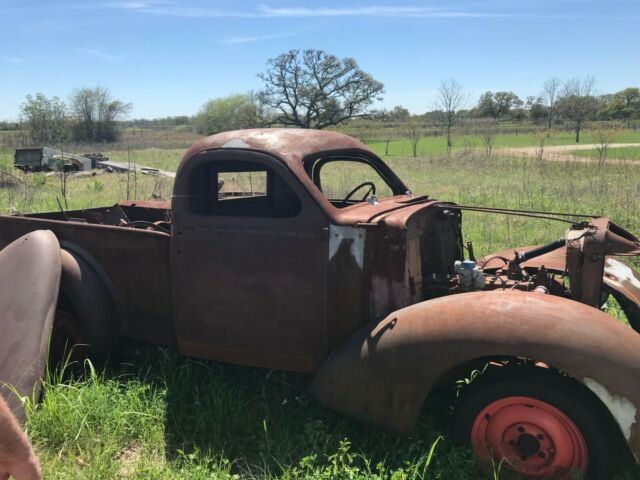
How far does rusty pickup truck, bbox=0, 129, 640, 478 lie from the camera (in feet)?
7.97

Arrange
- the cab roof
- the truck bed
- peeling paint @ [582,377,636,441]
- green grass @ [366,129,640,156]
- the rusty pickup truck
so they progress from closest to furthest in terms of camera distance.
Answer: peeling paint @ [582,377,636,441]
the rusty pickup truck
the cab roof
the truck bed
green grass @ [366,129,640,156]

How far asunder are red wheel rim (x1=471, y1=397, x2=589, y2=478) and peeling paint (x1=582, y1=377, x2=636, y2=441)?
7.5 inches

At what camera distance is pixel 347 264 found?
2.94 m

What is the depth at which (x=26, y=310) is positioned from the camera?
10.5 ft

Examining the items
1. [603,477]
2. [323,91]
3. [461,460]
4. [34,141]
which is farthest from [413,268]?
[323,91]

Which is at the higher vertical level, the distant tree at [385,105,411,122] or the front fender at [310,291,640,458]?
Answer: the distant tree at [385,105,411,122]

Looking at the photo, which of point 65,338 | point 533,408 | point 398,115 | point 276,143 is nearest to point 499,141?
point 398,115

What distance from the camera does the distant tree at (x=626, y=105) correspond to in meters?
70.0

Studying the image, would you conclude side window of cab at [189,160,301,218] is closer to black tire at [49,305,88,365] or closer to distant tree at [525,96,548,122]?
black tire at [49,305,88,365]

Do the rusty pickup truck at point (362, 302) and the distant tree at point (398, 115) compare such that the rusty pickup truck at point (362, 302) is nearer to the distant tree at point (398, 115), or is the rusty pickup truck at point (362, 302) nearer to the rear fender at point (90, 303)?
the rear fender at point (90, 303)

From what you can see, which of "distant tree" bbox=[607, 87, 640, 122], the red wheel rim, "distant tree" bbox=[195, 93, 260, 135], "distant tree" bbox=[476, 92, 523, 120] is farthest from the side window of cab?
"distant tree" bbox=[476, 92, 523, 120]

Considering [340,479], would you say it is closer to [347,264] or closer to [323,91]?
Answer: [347,264]

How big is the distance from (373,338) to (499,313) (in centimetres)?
68

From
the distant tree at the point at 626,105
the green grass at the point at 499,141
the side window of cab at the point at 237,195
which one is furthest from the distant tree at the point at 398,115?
the side window of cab at the point at 237,195
